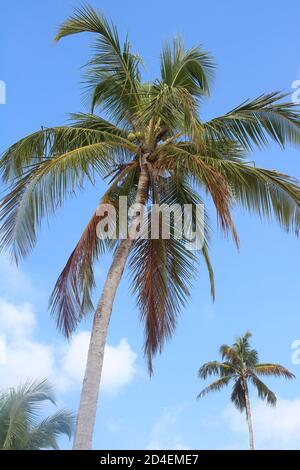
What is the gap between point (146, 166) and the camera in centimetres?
1106

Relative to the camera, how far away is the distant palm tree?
A: 3709 centimetres

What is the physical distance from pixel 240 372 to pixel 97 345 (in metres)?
30.3

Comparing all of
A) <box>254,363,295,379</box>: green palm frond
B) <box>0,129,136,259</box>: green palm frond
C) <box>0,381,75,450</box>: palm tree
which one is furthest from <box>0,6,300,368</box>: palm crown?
<box>254,363,295,379</box>: green palm frond

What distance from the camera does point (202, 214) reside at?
38.4ft

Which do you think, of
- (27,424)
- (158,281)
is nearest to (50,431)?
(27,424)

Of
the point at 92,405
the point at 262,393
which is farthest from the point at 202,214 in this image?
the point at 262,393

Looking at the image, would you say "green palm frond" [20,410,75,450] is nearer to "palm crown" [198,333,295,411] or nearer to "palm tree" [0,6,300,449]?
"palm tree" [0,6,300,449]

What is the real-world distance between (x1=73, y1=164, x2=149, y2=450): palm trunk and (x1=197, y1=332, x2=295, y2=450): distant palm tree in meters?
28.5

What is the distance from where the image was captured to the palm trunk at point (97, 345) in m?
8.16

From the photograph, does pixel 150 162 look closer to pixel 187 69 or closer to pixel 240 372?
pixel 187 69

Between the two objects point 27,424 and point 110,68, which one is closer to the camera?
point 110,68

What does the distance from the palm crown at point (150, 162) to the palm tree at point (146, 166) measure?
2cm

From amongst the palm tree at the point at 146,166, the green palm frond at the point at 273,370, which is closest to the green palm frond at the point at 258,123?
the palm tree at the point at 146,166
